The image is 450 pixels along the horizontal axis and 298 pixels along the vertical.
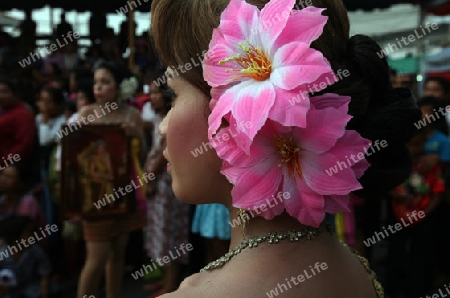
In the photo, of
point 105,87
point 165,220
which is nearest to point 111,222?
point 165,220

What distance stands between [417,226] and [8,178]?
293cm

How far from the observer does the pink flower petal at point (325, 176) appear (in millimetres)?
864

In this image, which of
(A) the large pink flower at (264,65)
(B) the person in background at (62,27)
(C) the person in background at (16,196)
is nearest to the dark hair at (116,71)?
(C) the person in background at (16,196)

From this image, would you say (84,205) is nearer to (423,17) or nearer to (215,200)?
(215,200)

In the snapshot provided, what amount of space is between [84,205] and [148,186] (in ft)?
2.28

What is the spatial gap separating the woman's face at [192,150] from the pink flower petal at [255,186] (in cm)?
11

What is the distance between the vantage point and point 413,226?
3533 mm

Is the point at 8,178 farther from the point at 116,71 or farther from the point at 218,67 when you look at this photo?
the point at 218,67

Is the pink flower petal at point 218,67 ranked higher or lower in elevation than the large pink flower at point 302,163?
higher

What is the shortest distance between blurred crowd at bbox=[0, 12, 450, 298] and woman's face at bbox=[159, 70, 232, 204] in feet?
7.40

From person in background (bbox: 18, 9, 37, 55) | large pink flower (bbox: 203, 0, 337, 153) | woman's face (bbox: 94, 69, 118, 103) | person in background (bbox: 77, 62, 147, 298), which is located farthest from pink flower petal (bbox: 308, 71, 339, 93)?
person in background (bbox: 18, 9, 37, 55)

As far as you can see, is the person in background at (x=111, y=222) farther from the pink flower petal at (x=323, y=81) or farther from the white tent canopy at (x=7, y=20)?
the white tent canopy at (x=7, y=20)

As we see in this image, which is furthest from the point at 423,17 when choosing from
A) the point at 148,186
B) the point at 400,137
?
the point at 400,137

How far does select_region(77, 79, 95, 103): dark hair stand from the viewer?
3.67 metres
